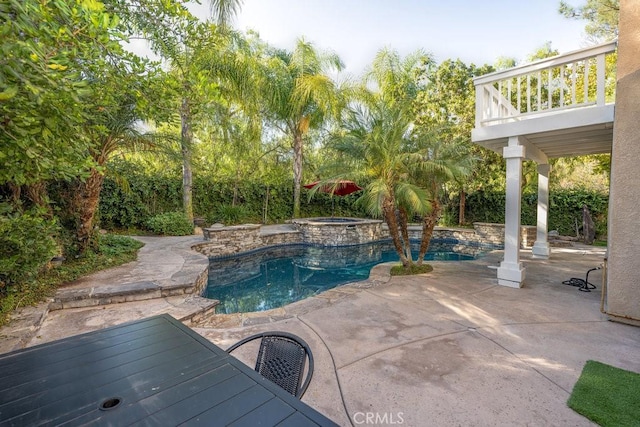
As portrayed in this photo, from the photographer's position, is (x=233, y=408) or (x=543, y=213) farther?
(x=543, y=213)

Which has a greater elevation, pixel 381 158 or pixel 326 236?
pixel 381 158

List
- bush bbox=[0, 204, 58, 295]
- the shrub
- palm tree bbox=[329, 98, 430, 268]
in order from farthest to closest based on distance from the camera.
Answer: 1. the shrub
2. palm tree bbox=[329, 98, 430, 268]
3. bush bbox=[0, 204, 58, 295]

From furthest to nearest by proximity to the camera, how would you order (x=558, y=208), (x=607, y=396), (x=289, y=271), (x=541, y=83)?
(x=558, y=208) < (x=289, y=271) < (x=541, y=83) < (x=607, y=396)

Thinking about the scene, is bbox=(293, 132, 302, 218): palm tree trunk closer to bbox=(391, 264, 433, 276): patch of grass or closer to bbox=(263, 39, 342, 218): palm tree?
bbox=(263, 39, 342, 218): palm tree

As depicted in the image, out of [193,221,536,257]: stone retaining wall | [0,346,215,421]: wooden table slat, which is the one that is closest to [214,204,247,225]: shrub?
[193,221,536,257]: stone retaining wall

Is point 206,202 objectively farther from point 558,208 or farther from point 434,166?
point 558,208

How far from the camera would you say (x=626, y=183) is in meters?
3.87

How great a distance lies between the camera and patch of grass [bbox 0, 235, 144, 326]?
12.8 feet

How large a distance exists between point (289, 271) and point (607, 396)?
7487 mm

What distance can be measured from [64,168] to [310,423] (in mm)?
2876

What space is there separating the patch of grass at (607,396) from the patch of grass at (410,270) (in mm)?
3751

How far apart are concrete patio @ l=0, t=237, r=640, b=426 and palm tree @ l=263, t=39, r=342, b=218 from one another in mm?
10010

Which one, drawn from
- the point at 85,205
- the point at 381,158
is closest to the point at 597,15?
the point at 381,158

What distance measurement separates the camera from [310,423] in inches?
47.2
